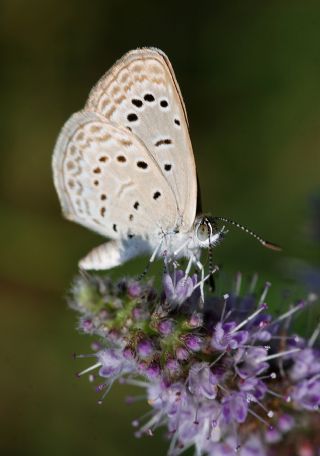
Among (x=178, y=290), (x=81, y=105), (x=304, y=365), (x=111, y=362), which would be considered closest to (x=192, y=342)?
(x=178, y=290)

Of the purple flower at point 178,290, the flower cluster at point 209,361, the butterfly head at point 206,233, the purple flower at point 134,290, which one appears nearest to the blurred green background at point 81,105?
the butterfly head at point 206,233

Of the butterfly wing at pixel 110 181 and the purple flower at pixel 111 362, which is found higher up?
the butterfly wing at pixel 110 181

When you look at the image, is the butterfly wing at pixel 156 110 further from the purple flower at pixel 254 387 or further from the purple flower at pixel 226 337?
the purple flower at pixel 254 387

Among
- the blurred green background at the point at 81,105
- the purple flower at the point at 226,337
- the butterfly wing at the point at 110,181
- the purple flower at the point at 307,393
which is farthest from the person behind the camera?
the blurred green background at the point at 81,105

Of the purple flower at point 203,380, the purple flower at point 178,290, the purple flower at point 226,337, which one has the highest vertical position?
the purple flower at point 178,290

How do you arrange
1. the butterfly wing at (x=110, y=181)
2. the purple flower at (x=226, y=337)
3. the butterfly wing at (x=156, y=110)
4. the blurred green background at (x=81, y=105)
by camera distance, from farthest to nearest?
1. the blurred green background at (x=81, y=105)
2. the butterfly wing at (x=110, y=181)
3. the butterfly wing at (x=156, y=110)
4. the purple flower at (x=226, y=337)

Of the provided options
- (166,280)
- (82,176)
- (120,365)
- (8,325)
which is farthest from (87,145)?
(8,325)

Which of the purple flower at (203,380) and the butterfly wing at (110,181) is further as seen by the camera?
the butterfly wing at (110,181)

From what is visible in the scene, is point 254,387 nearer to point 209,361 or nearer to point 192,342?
point 209,361
